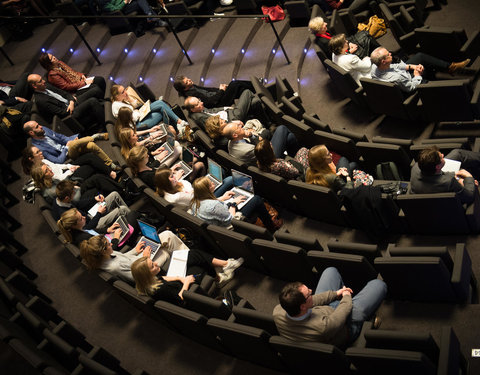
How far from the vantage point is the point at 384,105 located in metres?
4.59

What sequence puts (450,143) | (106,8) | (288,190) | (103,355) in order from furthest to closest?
(106,8), (288,190), (450,143), (103,355)

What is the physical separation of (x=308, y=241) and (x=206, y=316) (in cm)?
83

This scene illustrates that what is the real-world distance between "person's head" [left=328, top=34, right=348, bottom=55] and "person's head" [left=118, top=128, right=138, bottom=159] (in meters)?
2.02

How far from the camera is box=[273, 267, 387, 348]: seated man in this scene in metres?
2.65

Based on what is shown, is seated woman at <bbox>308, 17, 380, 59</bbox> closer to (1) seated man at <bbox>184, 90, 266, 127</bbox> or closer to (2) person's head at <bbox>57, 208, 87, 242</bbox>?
(1) seated man at <bbox>184, 90, 266, 127</bbox>

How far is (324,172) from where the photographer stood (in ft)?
12.2

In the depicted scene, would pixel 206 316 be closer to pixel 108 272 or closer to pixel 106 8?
pixel 108 272

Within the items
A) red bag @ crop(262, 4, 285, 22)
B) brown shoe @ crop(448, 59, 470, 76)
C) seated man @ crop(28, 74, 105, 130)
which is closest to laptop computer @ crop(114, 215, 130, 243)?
seated man @ crop(28, 74, 105, 130)

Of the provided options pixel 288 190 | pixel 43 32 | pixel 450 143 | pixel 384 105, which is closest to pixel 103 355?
pixel 288 190

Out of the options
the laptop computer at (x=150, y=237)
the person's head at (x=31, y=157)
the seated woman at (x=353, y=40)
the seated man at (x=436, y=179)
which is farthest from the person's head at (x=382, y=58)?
the person's head at (x=31, y=157)

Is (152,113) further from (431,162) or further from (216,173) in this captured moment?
(431,162)

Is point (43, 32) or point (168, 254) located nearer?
point (168, 254)

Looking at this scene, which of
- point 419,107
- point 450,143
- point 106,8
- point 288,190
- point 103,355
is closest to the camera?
point 103,355

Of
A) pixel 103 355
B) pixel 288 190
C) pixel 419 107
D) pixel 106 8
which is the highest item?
pixel 106 8
